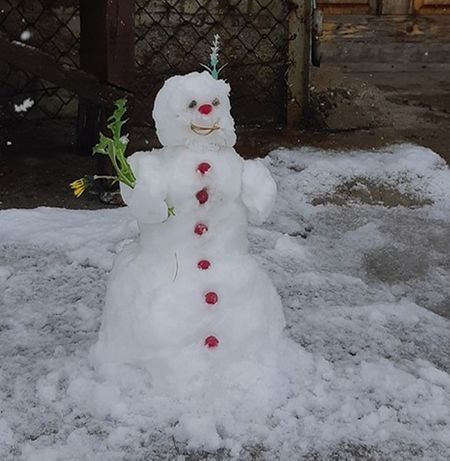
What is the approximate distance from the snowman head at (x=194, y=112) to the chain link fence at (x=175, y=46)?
9.89 feet

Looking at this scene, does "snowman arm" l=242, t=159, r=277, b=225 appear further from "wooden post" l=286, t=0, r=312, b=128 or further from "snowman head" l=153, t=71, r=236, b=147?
"wooden post" l=286, t=0, r=312, b=128

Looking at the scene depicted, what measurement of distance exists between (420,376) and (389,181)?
1.99 m

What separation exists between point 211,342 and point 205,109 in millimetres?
712

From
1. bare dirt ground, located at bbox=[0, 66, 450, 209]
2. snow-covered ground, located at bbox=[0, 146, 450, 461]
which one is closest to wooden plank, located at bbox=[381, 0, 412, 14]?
bare dirt ground, located at bbox=[0, 66, 450, 209]

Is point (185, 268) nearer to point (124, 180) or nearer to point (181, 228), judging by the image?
point (181, 228)

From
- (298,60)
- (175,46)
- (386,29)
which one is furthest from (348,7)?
(175,46)

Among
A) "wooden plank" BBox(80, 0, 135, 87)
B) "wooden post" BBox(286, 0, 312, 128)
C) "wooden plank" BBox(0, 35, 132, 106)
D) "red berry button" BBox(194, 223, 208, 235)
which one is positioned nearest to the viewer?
"red berry button" BBox(194, 223, 208, 235)

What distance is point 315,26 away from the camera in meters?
5.43

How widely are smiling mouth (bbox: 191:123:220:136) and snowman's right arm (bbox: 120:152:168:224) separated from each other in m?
0.14

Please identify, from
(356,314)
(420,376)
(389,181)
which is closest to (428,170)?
(389,181)

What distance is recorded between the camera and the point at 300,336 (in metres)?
2.93

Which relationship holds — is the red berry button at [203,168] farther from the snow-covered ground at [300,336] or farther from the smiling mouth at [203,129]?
the snow-covered ground at [300,336]

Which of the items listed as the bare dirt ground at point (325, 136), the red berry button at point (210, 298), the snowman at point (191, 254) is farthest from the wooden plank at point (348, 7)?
the red berry button at point (210, 298)

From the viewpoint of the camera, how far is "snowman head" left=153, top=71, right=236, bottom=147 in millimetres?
2445
